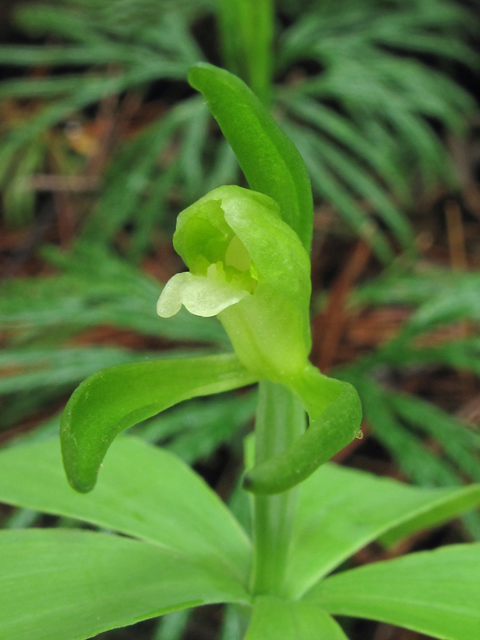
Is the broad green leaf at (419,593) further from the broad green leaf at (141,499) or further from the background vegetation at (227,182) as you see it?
the background vegetation at (227,182)

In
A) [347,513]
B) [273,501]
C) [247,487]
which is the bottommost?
[347,513]

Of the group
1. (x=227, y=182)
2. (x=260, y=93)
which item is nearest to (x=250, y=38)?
(x=260, y=93)

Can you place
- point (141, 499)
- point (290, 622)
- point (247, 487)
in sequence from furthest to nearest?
point (141, 499) → point (290, 622) → point (247, 487)

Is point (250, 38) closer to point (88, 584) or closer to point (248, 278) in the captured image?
point (248, 278)

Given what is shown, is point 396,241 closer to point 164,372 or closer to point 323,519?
point 323,519

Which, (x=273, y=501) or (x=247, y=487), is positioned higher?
(x=247, y=487)

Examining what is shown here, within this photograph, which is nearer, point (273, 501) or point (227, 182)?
point (273, 501)

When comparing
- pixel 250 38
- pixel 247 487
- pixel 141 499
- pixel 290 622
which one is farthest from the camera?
pixel 250 38

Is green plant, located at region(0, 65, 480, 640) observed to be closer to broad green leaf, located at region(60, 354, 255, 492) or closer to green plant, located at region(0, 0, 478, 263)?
broad green leaf, located at region(60, 354, 255, 492)
